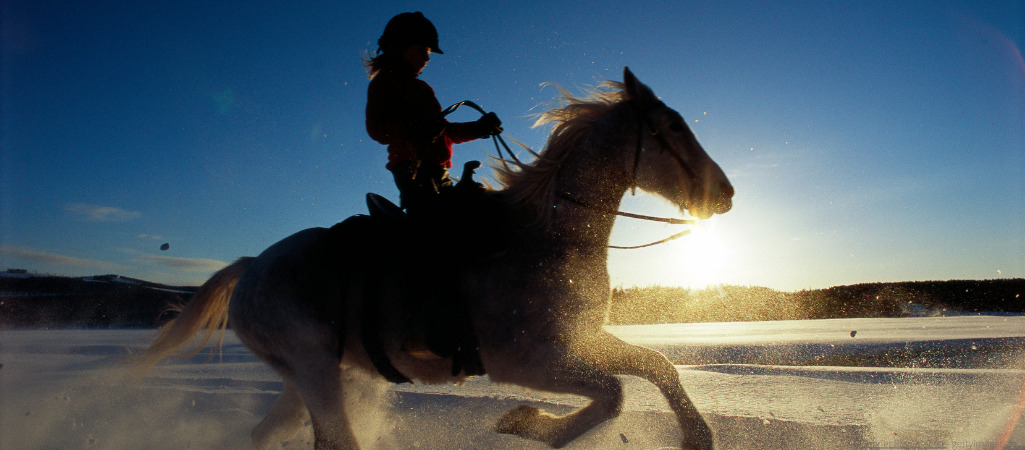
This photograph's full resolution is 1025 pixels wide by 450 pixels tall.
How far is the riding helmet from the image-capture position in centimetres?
316

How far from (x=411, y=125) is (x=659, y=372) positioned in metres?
1.87

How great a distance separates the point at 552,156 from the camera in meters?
2.90

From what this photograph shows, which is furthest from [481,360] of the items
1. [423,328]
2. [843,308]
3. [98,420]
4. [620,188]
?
[843,308]

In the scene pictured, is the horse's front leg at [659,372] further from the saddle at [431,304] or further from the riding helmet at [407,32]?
the riding helmet at [407,32]

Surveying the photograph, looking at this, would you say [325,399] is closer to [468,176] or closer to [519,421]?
[519,421]

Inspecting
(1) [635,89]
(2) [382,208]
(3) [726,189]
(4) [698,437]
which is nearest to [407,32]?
(2) [382,208]

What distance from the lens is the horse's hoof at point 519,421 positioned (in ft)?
8.67

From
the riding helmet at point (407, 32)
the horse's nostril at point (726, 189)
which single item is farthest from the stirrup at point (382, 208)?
the horse's nostril at point (726, 189)

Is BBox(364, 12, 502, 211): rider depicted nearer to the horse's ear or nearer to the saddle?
the saddle

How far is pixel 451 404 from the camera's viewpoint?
5.13 meters

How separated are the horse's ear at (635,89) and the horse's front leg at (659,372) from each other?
4.50 feet

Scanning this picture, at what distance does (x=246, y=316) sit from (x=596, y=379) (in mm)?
1982

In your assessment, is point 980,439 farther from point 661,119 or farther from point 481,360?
point 481,360

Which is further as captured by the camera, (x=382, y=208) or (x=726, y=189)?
(x=382, y=208)
